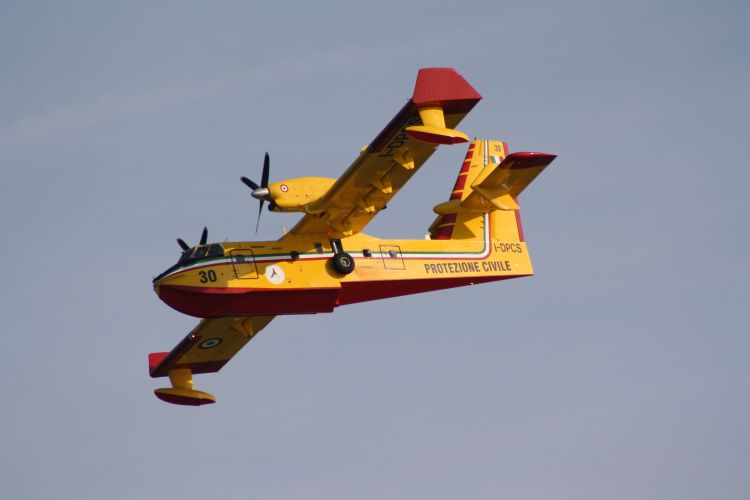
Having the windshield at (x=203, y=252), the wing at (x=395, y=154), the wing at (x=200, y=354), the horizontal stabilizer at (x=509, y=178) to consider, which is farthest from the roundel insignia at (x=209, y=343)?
the horizontal stabilizer at (x=509, y=178)

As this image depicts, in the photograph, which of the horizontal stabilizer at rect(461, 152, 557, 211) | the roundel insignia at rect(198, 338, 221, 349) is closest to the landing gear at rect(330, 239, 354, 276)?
the horizontal stabilizer at rect(461, 152, 557, 211)

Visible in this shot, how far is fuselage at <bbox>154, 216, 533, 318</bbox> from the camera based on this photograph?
29.7 metres

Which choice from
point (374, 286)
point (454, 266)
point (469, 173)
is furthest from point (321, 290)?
point (469, 173)

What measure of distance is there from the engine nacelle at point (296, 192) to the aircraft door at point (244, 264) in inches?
54.1

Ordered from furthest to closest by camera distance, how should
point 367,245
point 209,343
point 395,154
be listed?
point 209,343 < point 367,245 < point 395,154

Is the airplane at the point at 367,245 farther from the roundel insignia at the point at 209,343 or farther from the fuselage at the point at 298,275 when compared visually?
the roundel insignia at the point at 209,343

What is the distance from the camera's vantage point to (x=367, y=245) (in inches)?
1225

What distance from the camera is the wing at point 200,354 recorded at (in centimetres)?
3409

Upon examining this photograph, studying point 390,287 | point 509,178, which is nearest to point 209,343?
point 390,287

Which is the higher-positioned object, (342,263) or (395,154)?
(395,154)

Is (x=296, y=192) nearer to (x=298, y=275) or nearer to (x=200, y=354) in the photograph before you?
(x=298, y=275)

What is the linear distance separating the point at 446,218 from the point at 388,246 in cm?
266

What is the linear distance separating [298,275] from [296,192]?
2046 mm

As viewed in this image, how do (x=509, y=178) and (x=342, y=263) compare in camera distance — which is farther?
(x=509, y=178)
